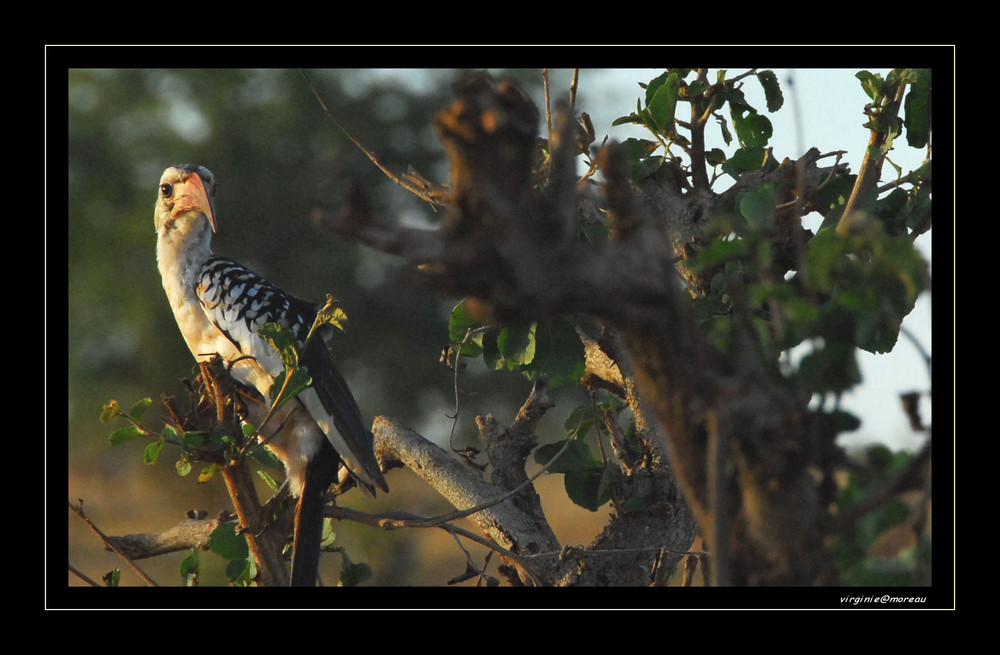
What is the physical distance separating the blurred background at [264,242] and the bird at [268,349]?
547cm

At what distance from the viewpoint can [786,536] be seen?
46.1 inches

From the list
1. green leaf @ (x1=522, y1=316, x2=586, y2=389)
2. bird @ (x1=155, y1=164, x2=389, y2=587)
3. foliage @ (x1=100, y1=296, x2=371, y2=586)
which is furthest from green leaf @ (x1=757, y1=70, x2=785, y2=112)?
bird @ (x1=155, y1=164, x2=389, y2=587)

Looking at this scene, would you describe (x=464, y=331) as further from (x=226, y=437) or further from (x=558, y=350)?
(x=226, y=437)

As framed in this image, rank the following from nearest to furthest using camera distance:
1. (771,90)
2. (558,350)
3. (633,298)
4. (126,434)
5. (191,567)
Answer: (633,298), (558,350), (126,434), (771,90), (191,567)

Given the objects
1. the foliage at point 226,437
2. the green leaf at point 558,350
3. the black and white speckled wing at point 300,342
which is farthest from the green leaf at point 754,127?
the black and white speckled wing at point 300,342

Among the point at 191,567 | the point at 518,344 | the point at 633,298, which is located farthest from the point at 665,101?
the point at 191,567

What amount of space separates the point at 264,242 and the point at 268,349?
6.81 meters

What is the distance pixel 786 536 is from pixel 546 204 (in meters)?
0.53

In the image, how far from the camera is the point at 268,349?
309 centimetres

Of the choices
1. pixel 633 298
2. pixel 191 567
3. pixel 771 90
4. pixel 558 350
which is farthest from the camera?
pixel 191 567

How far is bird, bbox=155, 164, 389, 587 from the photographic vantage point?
8.57 ft

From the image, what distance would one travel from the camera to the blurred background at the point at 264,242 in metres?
9.58
